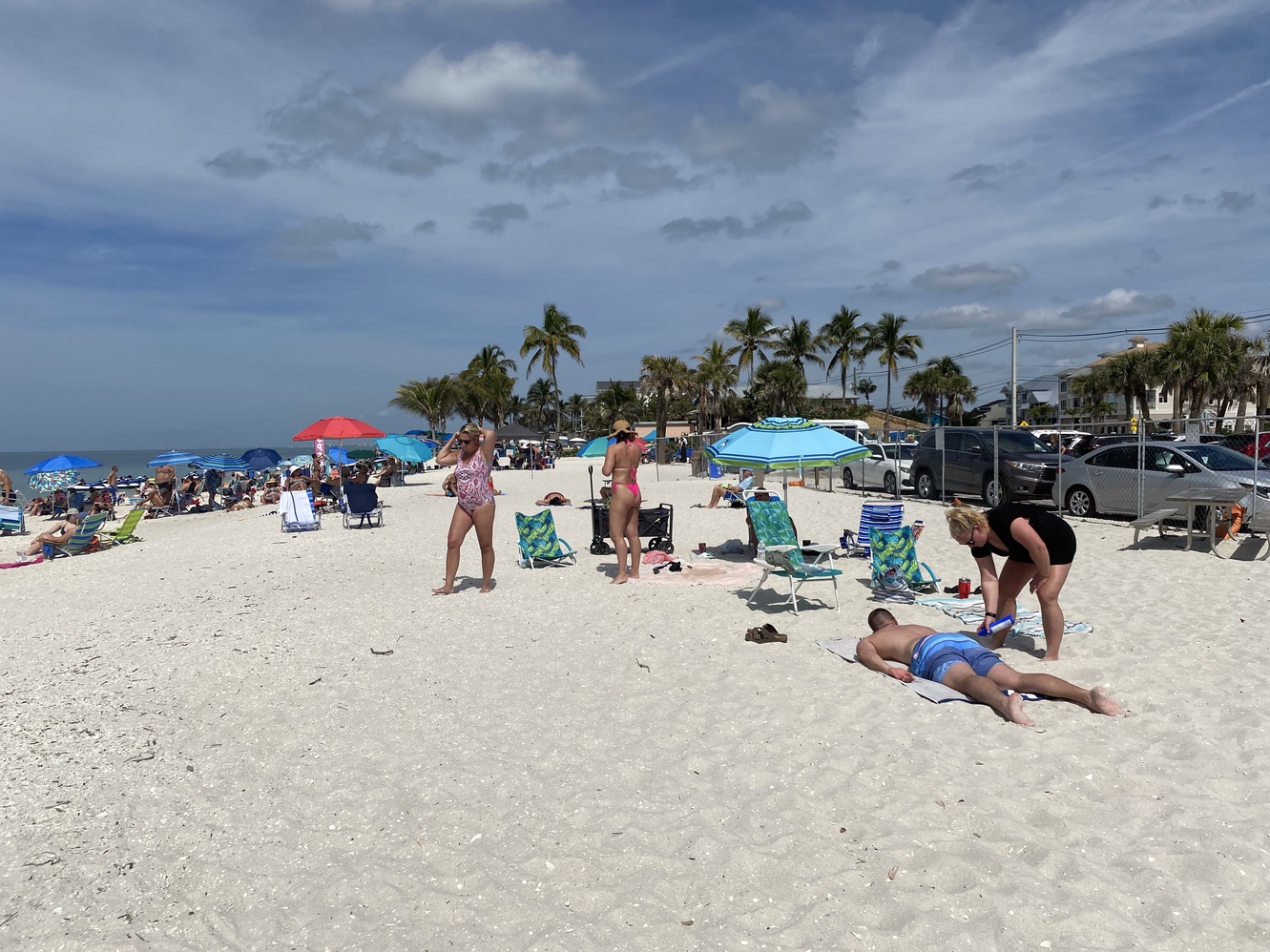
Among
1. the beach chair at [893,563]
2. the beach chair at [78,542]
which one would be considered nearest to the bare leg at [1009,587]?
the beach chair at [893,563]

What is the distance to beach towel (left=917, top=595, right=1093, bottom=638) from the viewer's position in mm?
6316

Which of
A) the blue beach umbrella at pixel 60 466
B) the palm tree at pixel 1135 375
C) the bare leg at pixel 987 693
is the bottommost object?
the bare leg at pixel 987 693

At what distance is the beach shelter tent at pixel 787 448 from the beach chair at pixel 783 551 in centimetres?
124

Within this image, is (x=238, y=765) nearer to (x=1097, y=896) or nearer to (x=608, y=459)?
(x=1097, y=896)

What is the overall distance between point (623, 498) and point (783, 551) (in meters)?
2.27

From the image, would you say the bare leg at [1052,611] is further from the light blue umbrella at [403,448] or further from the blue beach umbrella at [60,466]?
the blue beach umbrella at [60,466]

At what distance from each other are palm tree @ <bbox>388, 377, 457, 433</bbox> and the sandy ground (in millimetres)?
49726

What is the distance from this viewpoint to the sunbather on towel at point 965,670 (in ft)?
15.0

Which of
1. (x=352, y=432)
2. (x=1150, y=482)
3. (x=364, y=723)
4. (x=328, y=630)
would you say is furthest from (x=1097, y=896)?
(x=352, y=432)

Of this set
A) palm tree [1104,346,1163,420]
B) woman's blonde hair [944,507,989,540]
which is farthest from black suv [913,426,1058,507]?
palm tree [1104,346,1163,420]

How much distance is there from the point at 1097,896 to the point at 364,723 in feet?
12.3

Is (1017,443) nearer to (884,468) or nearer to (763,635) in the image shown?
(884,468)

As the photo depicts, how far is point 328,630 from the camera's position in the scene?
7082mm

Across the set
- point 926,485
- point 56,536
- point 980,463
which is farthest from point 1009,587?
point 56,536
